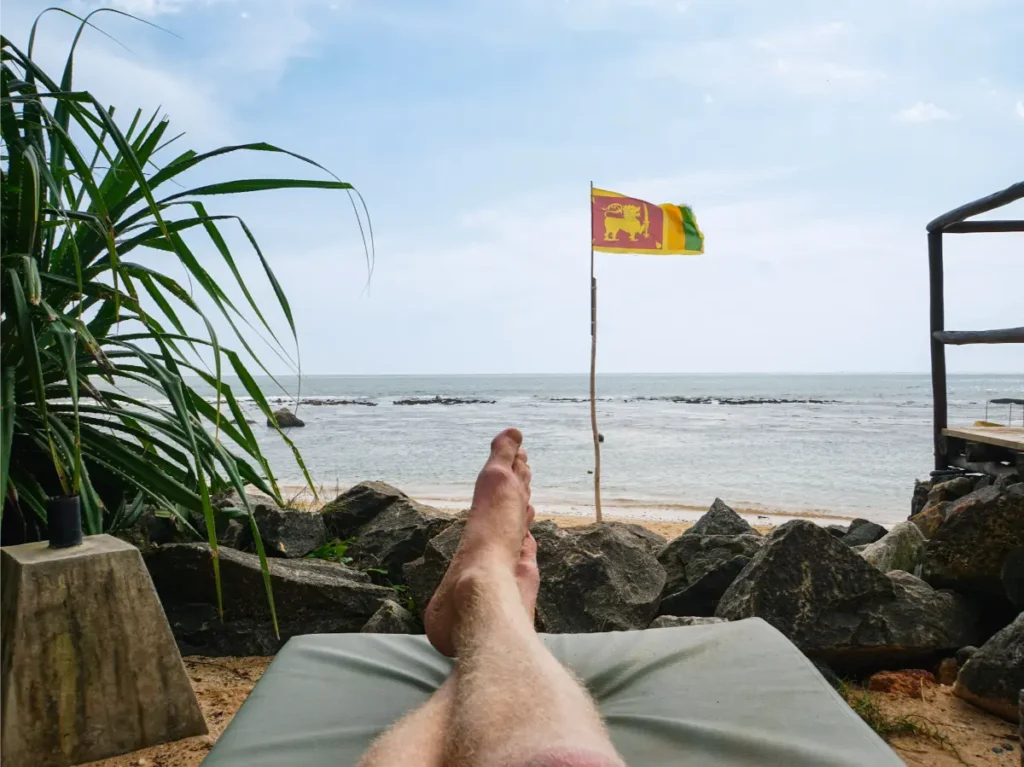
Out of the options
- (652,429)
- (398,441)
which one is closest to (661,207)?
(398,441)

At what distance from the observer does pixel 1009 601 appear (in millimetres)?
1986

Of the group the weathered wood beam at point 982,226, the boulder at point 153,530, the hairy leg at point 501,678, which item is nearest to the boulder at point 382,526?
the boulder at point 153,530

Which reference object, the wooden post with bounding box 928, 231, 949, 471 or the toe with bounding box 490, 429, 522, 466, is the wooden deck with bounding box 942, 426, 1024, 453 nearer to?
the wooden post with bounding box 928, 231, 949, 471

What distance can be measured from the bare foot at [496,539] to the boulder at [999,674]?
1045 millimetres

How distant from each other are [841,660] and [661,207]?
16.4 ft

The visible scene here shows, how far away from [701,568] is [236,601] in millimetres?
1411

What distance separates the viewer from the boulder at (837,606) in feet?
5.90

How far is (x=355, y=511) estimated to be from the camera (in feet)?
9.64

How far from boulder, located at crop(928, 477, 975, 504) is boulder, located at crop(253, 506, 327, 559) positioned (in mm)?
2636

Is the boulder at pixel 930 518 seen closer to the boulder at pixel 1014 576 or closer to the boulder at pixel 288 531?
the boulder at pixel 1014 576

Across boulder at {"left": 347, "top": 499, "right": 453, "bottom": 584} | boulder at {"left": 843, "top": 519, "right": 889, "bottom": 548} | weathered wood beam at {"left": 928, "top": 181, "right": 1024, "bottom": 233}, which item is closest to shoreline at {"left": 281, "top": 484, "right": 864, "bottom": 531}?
boulder at {"left": 843, "top": 519, "right": 889, "bottom": 548}

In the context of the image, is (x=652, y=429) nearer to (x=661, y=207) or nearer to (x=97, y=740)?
(x=661, y=207)

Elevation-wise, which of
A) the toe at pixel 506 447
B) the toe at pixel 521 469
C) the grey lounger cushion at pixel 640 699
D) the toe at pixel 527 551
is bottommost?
the grey lounger cushion at pixel 640 699

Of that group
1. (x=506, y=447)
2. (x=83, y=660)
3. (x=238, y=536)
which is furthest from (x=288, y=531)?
(x=83, y=660)
